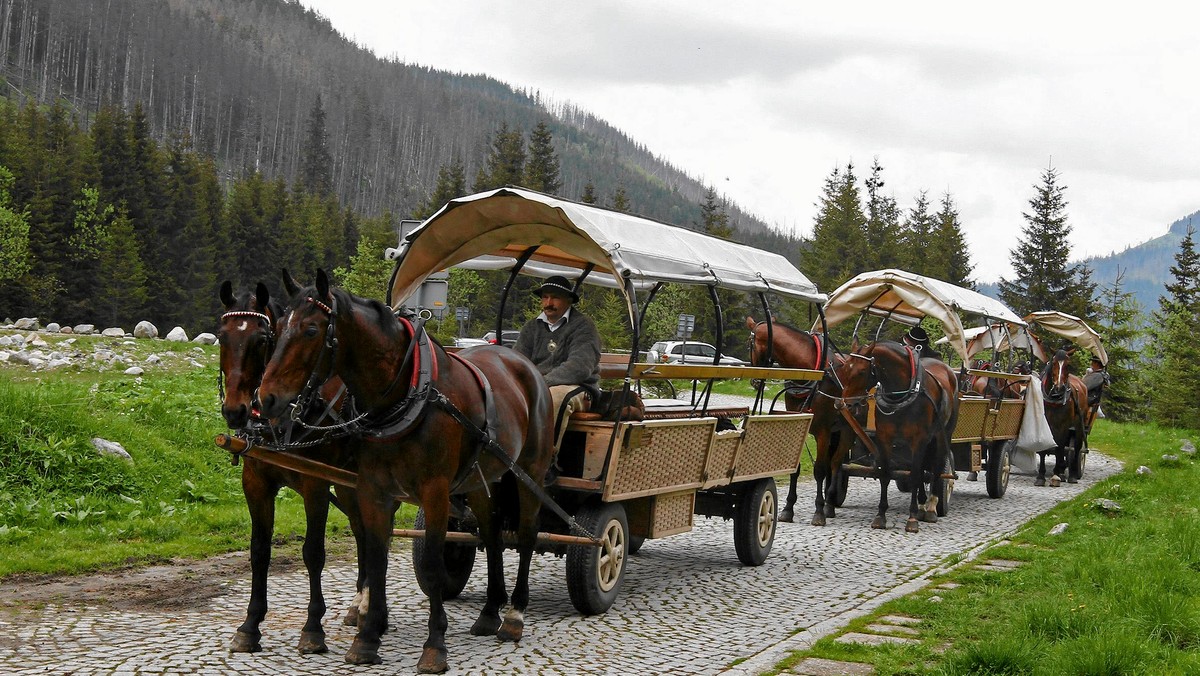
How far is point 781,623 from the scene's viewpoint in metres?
7.76

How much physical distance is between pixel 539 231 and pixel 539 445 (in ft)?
6.53

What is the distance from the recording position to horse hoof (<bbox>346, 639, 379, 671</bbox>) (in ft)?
19.9

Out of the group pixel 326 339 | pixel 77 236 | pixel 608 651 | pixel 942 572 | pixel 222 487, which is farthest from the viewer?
pixel 77 236

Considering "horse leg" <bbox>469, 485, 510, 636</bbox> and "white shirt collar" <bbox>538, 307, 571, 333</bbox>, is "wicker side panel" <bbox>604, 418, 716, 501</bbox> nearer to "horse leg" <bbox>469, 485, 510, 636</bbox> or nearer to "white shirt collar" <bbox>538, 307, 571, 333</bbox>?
"horse leg" <bbox>469, 485, 510, 636</bbox>

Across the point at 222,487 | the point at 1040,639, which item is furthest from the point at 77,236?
the point at 1040,639

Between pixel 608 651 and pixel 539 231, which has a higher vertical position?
pixel 539 231

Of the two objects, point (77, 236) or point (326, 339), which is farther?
point (77, 236)

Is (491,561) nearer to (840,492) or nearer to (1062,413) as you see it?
(840,492)

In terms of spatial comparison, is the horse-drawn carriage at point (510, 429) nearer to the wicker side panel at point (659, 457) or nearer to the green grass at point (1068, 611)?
the wicker side panel at point (659, 457)

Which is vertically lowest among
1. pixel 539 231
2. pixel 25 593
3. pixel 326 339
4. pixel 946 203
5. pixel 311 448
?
pixel 25 593

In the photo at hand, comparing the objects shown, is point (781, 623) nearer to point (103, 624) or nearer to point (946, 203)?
point (103, 624)

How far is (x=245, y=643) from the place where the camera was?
6.25 meters

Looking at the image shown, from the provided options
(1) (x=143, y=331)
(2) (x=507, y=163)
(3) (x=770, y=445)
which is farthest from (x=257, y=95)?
(3) (x=770, y=445)

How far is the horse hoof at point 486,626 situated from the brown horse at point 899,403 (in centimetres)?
690
